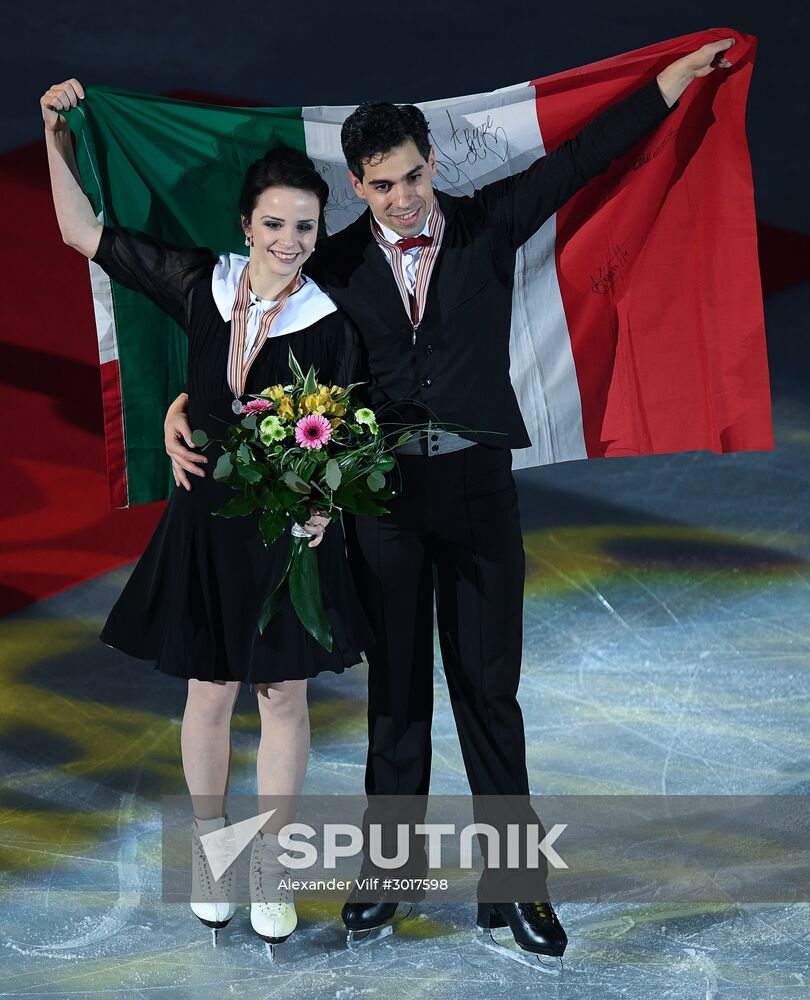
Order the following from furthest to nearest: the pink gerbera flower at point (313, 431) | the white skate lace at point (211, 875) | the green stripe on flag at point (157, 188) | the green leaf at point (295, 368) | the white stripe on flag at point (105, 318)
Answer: the white stripe on flag at point (105, 318)
the green stripe on flag at point (157, 188)
the white skate lace at point (211, 875)
the green leaf at point (295, 368)
the pink gerbera flower at point (313, 431)

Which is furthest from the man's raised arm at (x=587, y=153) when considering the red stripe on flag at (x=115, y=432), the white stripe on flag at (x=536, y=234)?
the red stripe on flag at (x=115, y=432)

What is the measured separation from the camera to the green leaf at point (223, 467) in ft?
10.1

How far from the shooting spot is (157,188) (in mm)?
3617

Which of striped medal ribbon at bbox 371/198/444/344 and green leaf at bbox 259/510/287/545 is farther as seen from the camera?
striped medal ribbon at bbox 371/198/444/344

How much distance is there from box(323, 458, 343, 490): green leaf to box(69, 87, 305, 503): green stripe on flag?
823mm

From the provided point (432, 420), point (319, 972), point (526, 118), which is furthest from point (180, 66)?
point (319, 972)

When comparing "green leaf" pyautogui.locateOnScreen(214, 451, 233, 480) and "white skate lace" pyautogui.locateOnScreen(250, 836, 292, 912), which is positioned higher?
"green leaf" pyautogui.locateOnScreen(214, 451, 233, 480)

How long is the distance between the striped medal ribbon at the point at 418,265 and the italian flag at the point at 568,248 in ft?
1.44

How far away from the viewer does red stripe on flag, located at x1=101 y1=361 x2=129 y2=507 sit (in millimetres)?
3680

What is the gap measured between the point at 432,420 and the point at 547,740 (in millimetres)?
1739

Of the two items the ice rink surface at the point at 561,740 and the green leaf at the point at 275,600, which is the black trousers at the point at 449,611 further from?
the ice rink surface at the point at 561,740

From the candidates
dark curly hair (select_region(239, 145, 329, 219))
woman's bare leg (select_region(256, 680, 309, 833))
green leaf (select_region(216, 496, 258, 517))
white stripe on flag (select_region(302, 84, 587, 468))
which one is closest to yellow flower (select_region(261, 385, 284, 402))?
green leaf (select_region(216, 496, 258, 517))

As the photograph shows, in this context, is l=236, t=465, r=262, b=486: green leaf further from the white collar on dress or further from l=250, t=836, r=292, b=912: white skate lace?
l=250, t=836, r=292, b=912: white skate lace

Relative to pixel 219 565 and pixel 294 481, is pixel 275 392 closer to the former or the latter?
pixel 294 481
